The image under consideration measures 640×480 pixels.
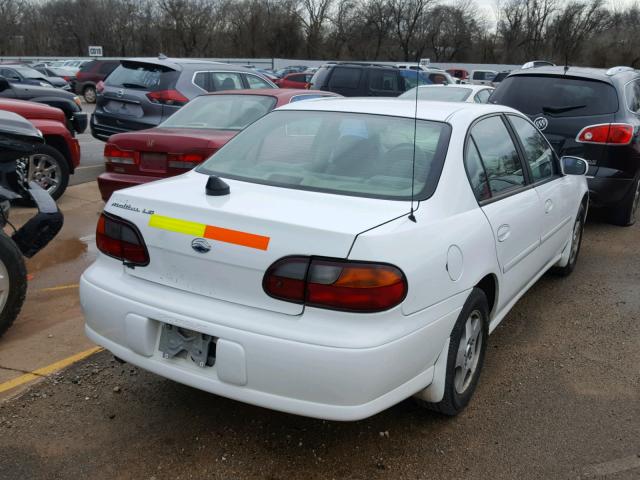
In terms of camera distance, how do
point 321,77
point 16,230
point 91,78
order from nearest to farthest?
point 16,230
point 321,77
point 91,78

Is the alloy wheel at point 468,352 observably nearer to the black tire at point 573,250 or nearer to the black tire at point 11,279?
the black tire at point 573,250

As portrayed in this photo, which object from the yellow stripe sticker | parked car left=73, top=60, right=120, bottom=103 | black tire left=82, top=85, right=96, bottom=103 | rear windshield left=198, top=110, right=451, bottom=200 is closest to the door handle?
rear windshield left=198, top=110, right=451, bottom=200

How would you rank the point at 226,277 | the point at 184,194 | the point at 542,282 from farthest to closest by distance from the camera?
the point at 542,282, the point at 184,194, the point at 226,277

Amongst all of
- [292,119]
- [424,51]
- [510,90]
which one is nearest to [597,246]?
[510,90]

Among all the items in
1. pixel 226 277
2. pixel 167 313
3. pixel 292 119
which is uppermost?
pixel 292 119

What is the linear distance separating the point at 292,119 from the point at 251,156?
0.41m

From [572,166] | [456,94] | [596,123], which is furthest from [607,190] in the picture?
[456,94]

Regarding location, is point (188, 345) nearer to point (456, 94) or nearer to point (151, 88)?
point (151, 88)

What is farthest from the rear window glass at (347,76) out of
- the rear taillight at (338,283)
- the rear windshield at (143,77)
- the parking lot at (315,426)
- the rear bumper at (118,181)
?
the rear taillight at (338,283)

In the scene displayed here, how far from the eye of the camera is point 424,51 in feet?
241

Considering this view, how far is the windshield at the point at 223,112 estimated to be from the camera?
643 cm

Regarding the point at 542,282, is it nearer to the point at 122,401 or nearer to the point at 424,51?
the point at 122,401

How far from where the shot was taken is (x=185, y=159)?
226 inches

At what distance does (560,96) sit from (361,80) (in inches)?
303
